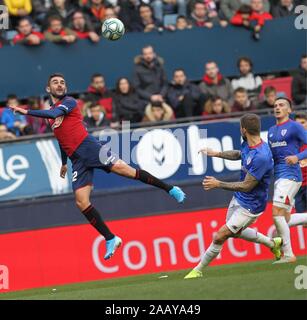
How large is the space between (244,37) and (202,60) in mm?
995

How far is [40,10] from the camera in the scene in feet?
66.5

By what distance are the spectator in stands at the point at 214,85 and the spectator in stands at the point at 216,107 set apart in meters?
0.40

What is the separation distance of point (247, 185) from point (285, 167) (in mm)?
1869

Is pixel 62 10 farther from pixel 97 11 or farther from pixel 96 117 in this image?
pixel 96 117

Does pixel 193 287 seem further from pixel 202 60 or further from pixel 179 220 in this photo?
pixel 202 60

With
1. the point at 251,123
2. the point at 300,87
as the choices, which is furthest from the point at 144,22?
the point at 251,123

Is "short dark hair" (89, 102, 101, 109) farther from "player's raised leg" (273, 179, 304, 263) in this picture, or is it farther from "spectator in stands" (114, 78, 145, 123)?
"player's raised leg" (273, 179, 304, 263)

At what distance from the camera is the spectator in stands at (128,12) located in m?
20.7

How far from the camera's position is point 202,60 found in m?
21.0

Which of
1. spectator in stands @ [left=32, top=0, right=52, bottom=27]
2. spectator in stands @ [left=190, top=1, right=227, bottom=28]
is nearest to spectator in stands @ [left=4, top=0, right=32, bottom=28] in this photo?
spectator in stands @ [left=32, top=0, right=52, bottom=27]

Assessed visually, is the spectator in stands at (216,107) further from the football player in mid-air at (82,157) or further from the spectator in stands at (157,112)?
the football player in mid-air at (82,157)

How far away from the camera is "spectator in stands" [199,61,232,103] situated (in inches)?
770

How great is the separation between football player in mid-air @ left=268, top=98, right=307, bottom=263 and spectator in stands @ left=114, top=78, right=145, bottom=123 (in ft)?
13.9

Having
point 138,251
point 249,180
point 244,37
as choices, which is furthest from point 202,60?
point 249,180
